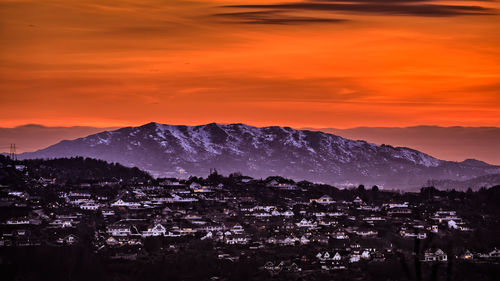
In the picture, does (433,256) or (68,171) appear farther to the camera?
(68,171)

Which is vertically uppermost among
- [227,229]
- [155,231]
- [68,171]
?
[68,171]

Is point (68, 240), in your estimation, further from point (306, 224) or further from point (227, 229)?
point (306, 224)

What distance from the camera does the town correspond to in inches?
2454

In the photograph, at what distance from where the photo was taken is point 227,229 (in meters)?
80.1

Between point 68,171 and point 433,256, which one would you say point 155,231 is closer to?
point 433,256

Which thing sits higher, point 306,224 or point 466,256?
point 306,224

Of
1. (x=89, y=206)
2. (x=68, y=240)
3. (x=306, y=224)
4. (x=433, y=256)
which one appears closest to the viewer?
(x=433, y=256)

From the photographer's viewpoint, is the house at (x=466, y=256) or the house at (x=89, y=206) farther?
the house at (x=89, y=206)

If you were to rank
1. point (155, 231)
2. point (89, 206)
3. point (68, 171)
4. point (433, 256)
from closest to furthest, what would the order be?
point (433, 256)
point (155, 231)
point (89, 206)
point (68, 171)

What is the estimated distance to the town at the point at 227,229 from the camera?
205 ft

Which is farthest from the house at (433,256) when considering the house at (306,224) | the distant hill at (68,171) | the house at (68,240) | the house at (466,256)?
the distant hill at (68,171)

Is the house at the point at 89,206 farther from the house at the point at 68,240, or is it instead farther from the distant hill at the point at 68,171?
the house at the point at 68,240

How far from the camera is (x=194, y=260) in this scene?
212ft

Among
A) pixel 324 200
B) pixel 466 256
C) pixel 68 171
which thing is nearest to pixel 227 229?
pixel 466 256
